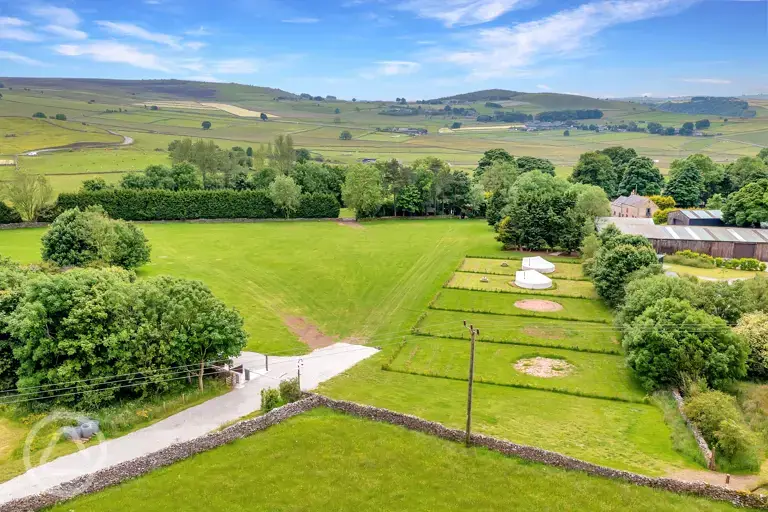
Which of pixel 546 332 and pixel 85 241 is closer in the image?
pixel 546 332

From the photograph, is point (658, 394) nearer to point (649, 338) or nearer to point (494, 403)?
point (649, 338)

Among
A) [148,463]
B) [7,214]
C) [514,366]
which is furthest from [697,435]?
[7,214]

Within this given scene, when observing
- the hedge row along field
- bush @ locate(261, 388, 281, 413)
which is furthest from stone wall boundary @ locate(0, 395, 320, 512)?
the hedge row along field

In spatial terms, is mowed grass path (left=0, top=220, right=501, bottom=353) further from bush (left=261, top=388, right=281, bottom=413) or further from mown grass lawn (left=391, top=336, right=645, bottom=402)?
bush (left=261, top=388, right=281, bottom=413)

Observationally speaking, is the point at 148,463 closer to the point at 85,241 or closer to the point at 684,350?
the point at 684,350

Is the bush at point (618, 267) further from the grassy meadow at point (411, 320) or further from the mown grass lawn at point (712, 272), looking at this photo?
the mown grass lawn at point (712, 272)

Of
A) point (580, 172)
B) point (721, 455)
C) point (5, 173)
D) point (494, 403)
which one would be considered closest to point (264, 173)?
point (5, 173)
